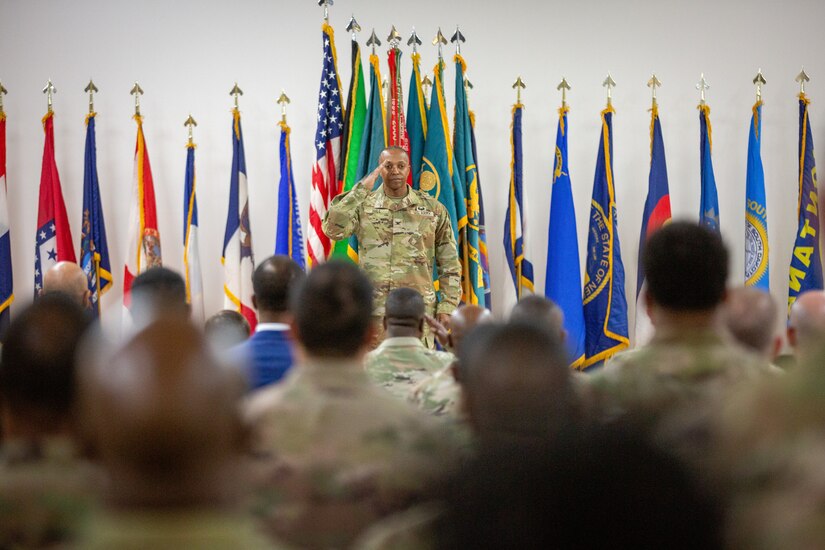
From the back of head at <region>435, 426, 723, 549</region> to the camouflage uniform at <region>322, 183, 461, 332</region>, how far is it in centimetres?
454

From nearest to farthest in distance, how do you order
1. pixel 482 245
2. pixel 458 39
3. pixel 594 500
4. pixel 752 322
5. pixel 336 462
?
pixel 594 500 → pixel 336 462 → pixel 752 322 → pixel 482 245 → pixel 458 39

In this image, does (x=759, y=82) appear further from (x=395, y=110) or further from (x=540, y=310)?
(x=540, y=310)

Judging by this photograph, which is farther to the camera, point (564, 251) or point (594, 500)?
point (564, 251)

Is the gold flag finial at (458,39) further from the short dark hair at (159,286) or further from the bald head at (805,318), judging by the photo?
the short dark hair at (159,286)

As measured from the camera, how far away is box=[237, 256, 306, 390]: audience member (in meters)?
2.49

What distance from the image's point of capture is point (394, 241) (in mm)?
5434

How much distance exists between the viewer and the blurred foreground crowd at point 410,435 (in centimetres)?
75

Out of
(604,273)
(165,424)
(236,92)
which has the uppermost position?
(236,92)

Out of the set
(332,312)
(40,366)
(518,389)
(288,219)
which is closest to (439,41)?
(288,219)

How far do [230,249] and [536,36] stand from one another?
8.96 feet

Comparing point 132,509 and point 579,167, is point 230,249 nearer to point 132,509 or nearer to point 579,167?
point 579,167

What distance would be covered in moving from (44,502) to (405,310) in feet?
5.36

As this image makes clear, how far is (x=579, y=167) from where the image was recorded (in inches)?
267

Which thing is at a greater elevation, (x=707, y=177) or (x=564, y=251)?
(x=707, y=177)
